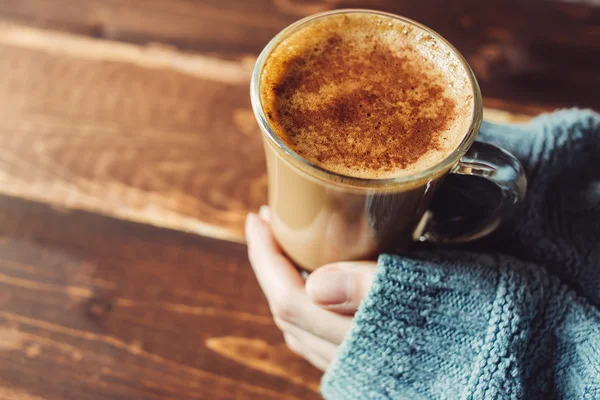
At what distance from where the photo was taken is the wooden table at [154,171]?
2.35 feet

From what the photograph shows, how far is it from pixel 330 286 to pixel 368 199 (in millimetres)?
118

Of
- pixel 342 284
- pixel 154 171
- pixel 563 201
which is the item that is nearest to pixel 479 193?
pixel 563 201

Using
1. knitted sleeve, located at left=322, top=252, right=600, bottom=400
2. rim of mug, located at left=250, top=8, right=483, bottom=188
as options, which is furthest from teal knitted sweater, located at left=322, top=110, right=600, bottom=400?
rim of mug, located at left=250, top=8, right=483, bottom=188

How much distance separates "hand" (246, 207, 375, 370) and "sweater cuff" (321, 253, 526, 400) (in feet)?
0.12

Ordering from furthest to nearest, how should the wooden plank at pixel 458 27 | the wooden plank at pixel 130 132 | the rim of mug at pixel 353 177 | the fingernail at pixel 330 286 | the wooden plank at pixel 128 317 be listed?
the wooden plank at pixel 458 27 < the wooden plank at pixel 130 132 < the wooden plank at pixel 128 317 < the fingernail at pixel 330 286 < the rim of mug at pixel 353 177

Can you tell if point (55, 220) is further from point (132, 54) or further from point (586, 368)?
point (586, 368)

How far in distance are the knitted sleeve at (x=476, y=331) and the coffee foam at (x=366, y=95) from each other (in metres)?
0.12

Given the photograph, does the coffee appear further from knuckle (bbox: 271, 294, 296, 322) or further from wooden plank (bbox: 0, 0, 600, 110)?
wooden plank (bbox: 0, 0, 600, 110)

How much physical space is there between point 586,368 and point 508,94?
501 millimetres

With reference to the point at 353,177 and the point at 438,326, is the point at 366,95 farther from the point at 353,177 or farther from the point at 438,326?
the point at 438,326

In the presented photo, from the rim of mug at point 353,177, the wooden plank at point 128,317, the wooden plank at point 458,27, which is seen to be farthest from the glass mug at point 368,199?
the wooden plank at point 458,27

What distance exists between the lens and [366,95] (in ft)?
1.89

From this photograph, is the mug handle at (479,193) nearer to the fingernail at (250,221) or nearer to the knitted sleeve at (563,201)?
the knitted sleeve at (563,201)

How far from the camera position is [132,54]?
37.5 inches
